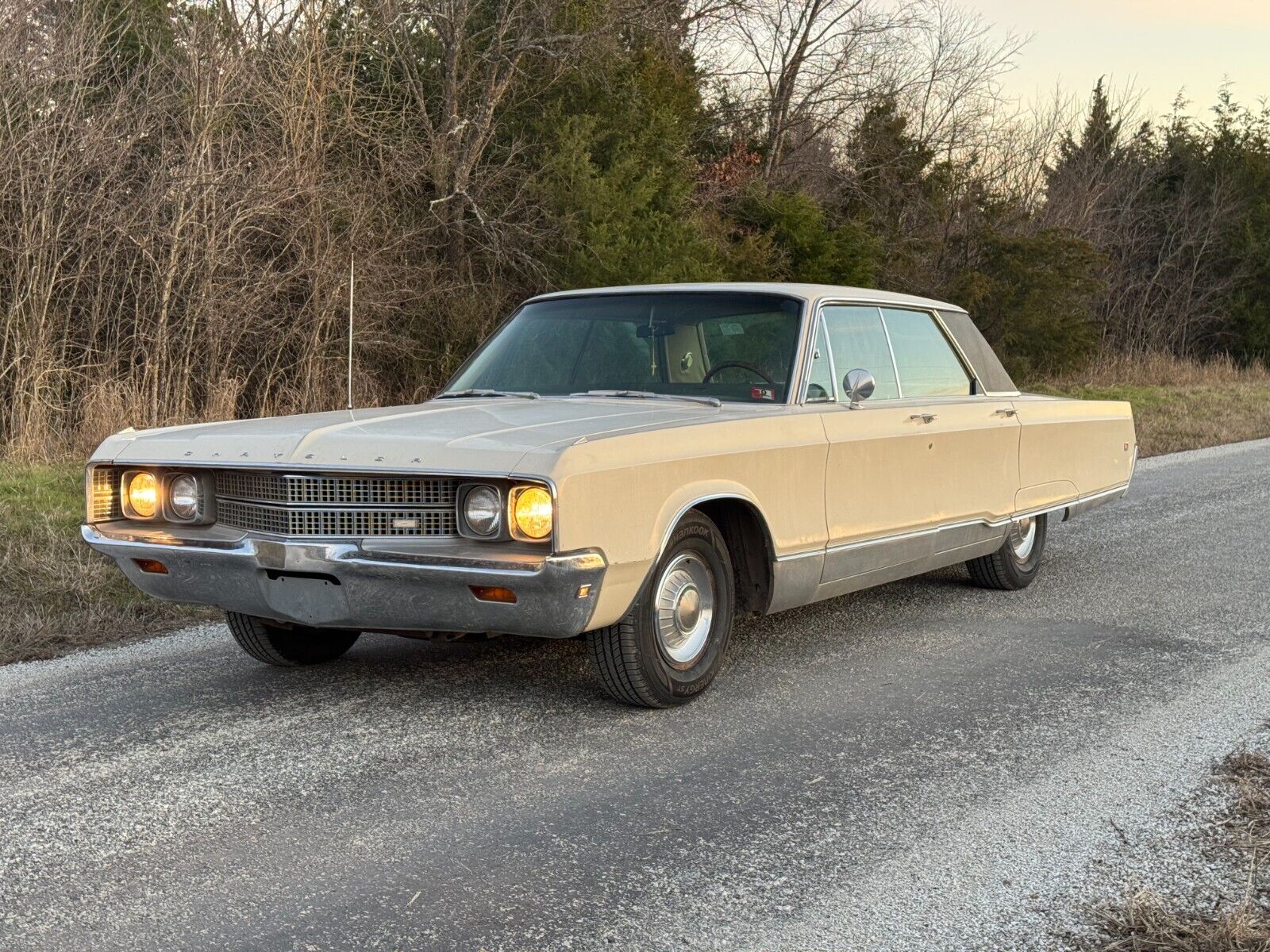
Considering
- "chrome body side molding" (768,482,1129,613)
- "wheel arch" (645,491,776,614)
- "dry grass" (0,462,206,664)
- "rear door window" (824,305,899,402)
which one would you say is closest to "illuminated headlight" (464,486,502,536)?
"wheel arch" (645,491,776,614)

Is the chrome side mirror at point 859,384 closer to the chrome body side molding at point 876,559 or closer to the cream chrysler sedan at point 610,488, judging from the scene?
the cream chrysler sedan at point 610,488

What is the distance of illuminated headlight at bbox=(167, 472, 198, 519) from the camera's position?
180 inches

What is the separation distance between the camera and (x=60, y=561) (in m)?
6.70

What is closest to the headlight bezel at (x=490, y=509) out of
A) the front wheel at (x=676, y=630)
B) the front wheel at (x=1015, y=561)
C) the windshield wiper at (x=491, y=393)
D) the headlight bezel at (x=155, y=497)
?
the front wheel at (x=676, y=630)

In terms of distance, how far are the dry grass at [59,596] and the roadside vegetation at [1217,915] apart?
4270 millimetres

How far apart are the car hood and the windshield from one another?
10.9 inches

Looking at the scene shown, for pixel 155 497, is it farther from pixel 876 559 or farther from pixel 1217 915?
pixel 1217 915

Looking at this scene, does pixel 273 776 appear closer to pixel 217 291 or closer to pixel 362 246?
pixel 217 291

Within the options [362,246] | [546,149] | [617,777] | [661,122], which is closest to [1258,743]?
[617,777]

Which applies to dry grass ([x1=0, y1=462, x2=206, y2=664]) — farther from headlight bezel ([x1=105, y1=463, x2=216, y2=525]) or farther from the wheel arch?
the wheel arch

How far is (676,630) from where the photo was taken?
4.56 meters

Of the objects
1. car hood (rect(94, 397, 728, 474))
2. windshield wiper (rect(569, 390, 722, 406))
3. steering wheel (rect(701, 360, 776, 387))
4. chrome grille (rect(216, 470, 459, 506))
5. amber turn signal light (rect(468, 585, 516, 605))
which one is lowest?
amber turn signal light (rect(468, 585, 516, 605))

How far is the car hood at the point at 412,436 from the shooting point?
4.05 m

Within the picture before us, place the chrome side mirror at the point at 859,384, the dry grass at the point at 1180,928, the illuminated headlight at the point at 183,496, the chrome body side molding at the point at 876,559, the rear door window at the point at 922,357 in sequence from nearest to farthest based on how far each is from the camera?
the dry grass at the point at 1180,928 < the illuminated headlight at the point at 183,496 < the chrome body side molding at the point at 876,559 < the chrome side mirror at the point at 859,384 < the rear door window at the point at 922,357
